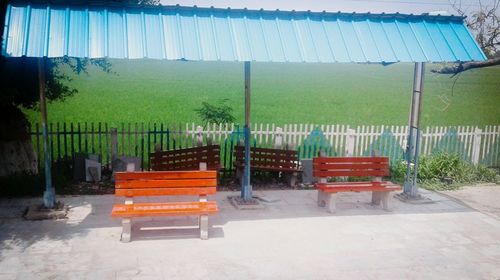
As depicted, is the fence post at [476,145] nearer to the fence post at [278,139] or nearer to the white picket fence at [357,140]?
the white picket fence at [357,140]

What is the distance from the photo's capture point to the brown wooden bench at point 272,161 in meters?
9.84

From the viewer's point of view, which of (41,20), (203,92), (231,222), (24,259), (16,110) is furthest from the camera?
(203,92)

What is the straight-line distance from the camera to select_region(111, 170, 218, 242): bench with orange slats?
21.1 ft

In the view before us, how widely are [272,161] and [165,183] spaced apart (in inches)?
148

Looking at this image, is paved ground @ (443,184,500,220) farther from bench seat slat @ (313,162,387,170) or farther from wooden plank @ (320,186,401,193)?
bench seat slat @ (313,162,387,170)

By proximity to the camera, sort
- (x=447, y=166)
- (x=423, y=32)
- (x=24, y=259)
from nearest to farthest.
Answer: (x=24, y=259) < (x=423, y=32) < (x=447, y=166)

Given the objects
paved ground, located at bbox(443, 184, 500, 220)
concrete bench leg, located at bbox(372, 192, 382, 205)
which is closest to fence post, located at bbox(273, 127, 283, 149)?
concrete bench leg, located at bbox(372, 192, 382, 205)

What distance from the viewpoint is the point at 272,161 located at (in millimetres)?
9992

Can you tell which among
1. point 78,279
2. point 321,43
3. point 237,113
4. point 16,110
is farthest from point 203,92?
point 78,279

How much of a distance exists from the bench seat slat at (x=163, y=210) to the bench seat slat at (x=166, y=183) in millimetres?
279

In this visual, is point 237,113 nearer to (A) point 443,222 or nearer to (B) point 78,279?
(A) point 443,222

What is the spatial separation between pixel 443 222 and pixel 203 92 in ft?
84.9

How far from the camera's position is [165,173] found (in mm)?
6664

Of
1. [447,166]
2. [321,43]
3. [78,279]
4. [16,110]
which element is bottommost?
[78,279]
